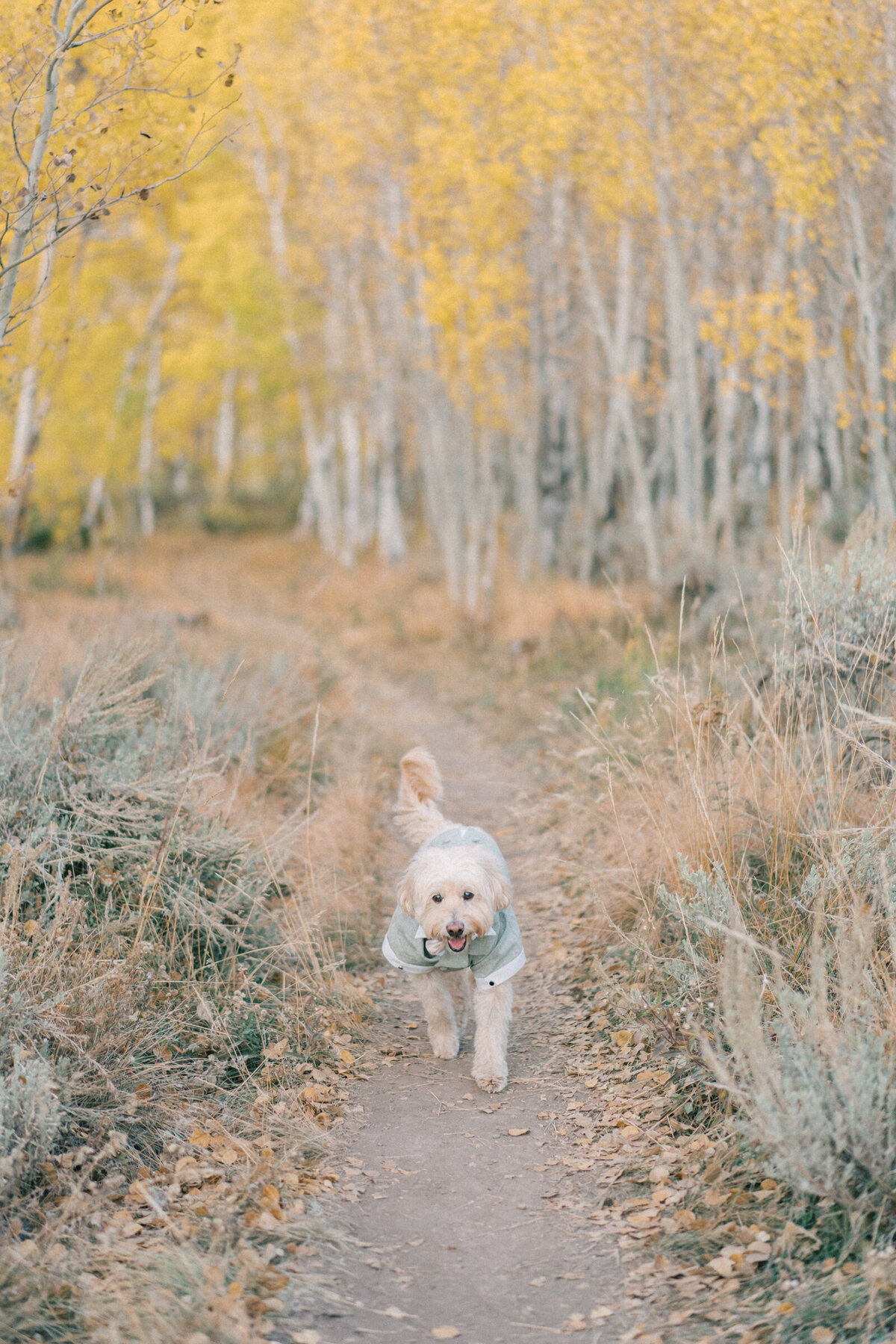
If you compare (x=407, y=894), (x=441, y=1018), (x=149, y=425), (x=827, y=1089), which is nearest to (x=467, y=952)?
(x=407, y=894)

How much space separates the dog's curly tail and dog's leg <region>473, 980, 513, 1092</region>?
96cm

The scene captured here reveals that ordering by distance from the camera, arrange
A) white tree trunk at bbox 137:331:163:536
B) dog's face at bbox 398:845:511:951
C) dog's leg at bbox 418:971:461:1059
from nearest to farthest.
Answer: dog's face at bbox 398:845:511:951, dog's leg at bbox 418:971:461:1059, white tree trunk at bbox 137:331:163:536

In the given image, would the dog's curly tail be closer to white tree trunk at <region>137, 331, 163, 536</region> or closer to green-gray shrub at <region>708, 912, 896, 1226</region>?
green-gray shrub at <region>708, 912, 896, 1226</region>

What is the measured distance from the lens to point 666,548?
1441 centimetres

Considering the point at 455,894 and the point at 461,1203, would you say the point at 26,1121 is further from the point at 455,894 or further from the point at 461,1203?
the point at 455,894

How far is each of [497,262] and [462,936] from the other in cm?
1159

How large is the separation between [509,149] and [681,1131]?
40.8ft

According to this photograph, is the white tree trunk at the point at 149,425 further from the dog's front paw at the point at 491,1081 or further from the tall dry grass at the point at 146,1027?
the dog's front paw at the point at 491,1081

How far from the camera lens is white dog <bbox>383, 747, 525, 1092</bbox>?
467 cm

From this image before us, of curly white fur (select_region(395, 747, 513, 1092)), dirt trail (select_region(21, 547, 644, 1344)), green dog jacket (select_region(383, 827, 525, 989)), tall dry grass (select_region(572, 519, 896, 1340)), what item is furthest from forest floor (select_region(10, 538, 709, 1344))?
green dog jacket (select_region(383, 827, 525, 989))

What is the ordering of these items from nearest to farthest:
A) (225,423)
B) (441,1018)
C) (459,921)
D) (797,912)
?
(459,921) < (797,912) < (441,1018) < (225,423)

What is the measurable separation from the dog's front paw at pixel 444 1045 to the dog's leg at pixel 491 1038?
27 cm

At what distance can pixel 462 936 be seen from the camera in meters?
4.62

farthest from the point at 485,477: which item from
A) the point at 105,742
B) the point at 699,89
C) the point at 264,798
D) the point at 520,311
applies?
the point at 105,742
